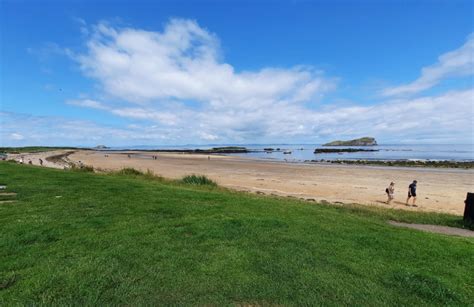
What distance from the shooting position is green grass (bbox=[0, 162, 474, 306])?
12.3 feet

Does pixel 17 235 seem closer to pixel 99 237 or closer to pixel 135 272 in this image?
pixel 99 237

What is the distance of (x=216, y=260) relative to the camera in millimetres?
4699

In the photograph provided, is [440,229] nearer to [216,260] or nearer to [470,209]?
[470,209]

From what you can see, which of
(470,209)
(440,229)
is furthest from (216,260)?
(470,209)

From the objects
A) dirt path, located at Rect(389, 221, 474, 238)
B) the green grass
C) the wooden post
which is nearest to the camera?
the green grass

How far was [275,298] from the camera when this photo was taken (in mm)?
3750

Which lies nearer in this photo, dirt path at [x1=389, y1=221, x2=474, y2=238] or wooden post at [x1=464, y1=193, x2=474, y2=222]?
dirt path at [x1=389, y1=221, x2=474, y2=238]

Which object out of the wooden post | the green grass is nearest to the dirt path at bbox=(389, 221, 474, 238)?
the wooden post

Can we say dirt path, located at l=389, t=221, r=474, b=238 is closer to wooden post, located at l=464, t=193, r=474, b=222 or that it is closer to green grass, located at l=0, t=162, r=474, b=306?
wooden post, located at l=464, t=193, r=474, b=222

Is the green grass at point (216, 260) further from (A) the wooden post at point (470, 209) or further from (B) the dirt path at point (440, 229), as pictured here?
(A) the wooden post at point (470, 209)

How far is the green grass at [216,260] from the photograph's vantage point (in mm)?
3750

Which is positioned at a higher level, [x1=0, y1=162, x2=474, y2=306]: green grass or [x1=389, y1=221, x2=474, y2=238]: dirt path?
[x1=0, y1=162, x2=474, y2=306]: green grass

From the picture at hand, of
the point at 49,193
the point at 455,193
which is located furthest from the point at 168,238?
the point at 455,193

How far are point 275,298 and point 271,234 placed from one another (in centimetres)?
237
